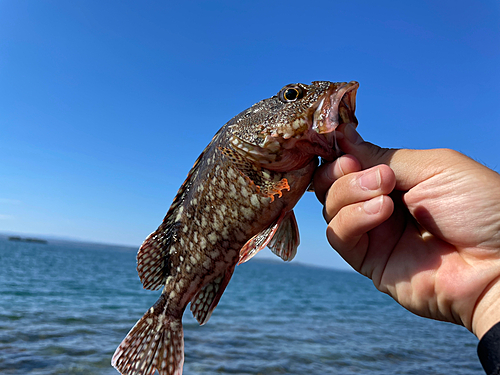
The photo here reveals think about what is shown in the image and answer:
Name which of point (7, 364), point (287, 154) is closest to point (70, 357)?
point (7, 364)

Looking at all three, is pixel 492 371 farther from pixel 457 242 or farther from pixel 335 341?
pixel 335 341

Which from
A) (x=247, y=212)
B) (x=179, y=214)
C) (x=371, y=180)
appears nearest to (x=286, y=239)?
(x=247, y=212)

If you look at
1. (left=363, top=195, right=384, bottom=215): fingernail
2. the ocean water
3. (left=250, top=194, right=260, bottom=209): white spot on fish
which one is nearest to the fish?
(left=250, top=194, right=260, bottom=209): white spot on fish

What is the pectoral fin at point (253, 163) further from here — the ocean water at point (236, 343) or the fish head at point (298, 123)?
the ocean water at point (236, 343)

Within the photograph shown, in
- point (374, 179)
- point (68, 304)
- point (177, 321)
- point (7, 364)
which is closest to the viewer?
point (374, 179)

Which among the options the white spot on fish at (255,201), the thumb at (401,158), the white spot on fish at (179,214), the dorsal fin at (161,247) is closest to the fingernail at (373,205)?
the thumb at (401,158)

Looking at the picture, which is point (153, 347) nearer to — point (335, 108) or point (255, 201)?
point (255, 201)
